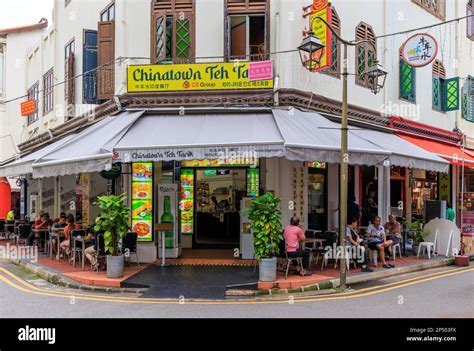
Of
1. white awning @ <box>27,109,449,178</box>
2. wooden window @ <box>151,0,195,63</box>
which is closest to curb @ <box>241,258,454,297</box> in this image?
white awning @ <box>27,109,449,178</box>

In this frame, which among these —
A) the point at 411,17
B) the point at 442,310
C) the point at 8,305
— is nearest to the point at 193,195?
the point at 8,305

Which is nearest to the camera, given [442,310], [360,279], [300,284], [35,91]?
[442,310]

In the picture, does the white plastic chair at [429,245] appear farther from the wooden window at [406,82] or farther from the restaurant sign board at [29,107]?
the restaurant sign board at [29,107]

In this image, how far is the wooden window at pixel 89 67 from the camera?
1338cm

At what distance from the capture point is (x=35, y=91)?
21.2 m

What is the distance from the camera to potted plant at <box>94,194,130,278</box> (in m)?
9.20

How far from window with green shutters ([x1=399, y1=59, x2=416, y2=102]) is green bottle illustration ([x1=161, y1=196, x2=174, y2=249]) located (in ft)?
30.8

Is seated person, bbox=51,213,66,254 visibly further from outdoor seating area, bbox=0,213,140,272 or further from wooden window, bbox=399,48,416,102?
wooden window, bbox=399,48,416,102

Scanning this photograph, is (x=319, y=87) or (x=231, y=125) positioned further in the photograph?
(x=319, y=87)

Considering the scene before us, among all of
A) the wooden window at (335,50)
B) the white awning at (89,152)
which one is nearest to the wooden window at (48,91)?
the white awning at (89,152)

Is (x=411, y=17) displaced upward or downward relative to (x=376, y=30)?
upward

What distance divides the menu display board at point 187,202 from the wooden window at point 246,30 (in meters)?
3.73

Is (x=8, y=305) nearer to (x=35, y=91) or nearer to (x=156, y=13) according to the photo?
(x=156, y=13)

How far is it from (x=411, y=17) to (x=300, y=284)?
1204 cm
